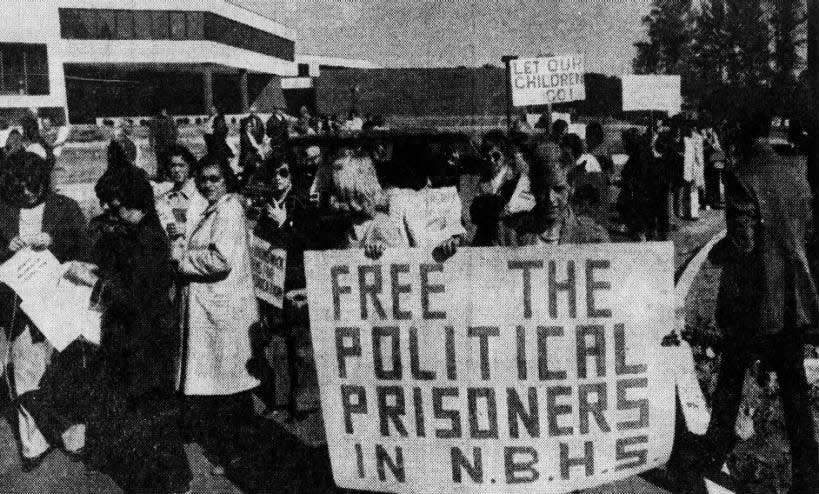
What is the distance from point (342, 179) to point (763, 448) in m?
2.41

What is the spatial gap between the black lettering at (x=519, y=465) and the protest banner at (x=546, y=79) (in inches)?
299

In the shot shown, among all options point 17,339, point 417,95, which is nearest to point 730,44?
point 17,339

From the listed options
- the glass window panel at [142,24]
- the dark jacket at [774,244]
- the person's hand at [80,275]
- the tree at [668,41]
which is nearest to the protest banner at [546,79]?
the tree at [668,41]

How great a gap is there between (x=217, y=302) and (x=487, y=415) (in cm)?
139

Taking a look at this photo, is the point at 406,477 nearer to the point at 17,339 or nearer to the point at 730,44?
the point at 17,339

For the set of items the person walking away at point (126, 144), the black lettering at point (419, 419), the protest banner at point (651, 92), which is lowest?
the black lettering at point (419, 419)

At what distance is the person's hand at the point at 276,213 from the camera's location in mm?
5680

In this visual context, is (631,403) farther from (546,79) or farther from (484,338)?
(546,79)

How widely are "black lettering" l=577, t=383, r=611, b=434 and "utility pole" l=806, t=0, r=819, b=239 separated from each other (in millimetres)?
1235

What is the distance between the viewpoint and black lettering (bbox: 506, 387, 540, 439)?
373cm

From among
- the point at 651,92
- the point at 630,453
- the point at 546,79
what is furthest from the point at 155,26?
the point at 630,453

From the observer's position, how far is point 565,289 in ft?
12.3

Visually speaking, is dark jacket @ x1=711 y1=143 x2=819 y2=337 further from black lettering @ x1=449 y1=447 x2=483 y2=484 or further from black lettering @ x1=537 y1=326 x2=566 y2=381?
black lettering @ x1=449 y1=447 x2=483 y2=484

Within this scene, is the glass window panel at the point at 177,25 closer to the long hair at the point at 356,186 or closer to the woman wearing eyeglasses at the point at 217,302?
the woman wearing eyeglasses at the point at 217,302
